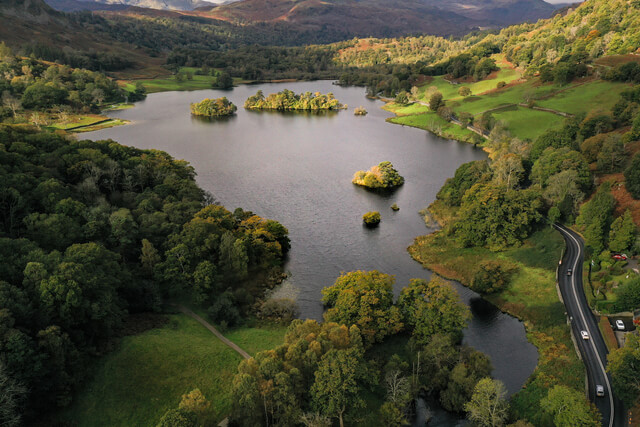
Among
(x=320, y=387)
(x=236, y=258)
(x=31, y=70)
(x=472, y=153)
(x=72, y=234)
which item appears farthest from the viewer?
(x=31, y=70)

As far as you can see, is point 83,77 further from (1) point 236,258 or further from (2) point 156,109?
(1) point 236,258

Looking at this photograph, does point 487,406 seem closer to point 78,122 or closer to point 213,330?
point 213,330

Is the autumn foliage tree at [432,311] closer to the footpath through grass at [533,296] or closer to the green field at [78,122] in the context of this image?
the footpath through grass at [533,296]

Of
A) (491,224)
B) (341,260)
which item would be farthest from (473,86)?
(341,260)

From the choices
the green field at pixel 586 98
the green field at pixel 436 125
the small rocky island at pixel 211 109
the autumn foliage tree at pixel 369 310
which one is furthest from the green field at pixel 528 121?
the small rocky island at pixel 211 109

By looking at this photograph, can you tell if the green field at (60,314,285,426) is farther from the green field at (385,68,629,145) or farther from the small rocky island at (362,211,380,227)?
the green field at (385,68,629,145)

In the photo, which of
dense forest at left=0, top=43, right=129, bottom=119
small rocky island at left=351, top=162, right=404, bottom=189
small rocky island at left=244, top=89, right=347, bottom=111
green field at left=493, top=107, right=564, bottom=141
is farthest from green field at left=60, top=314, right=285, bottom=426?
small rocky island at left=244, top=89, right=347, bottom=111
